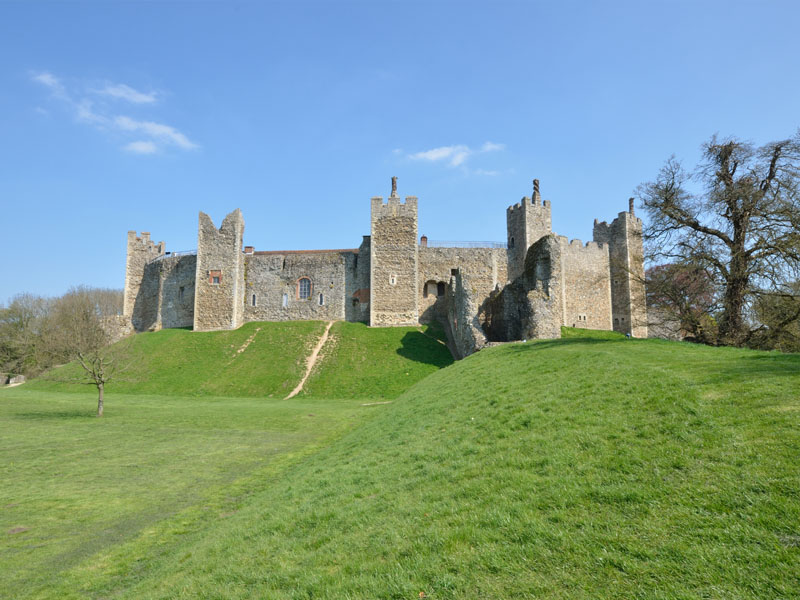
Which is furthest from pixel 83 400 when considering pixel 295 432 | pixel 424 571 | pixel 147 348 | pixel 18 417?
pixel 424 571

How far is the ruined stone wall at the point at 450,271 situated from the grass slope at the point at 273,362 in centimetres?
397

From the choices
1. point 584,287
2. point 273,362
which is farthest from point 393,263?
point 584,287

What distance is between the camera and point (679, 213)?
1981 cm

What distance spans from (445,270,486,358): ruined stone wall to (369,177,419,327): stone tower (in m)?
4.27

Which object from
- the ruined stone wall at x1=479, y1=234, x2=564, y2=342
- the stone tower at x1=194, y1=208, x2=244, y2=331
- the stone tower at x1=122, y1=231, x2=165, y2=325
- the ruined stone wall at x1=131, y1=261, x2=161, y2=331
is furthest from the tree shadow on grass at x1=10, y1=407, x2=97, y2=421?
the stone tower at x1=122, y1=231, x2=165, y2=325

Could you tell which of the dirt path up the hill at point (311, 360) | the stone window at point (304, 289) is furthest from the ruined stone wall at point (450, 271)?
the stone window at point (304, 289)

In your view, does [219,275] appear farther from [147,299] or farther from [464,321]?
[464,321]

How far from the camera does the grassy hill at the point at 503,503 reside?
474cm

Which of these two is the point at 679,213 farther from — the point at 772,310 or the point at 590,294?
the point at 590,294

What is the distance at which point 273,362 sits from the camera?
35.9 m

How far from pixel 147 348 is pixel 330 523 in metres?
36.9

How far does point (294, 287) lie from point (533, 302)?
25.4m

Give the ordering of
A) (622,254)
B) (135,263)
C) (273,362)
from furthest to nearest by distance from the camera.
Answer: (135,263)
(622,254)
(273,362)

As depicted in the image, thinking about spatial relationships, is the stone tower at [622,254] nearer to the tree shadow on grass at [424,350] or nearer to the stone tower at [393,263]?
the stone tower at [393,263]
